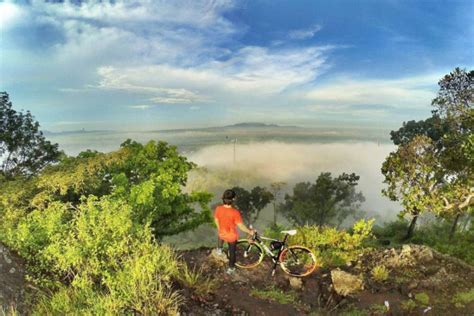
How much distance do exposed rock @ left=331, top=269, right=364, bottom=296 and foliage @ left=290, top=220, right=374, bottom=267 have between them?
1440mm

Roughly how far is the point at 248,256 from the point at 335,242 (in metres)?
3.05

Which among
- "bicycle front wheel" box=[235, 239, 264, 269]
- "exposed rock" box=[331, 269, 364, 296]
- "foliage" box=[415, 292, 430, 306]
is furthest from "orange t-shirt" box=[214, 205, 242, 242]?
"foliage" box=[415, 292, 430, 306]

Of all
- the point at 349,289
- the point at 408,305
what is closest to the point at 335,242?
the point at 349,289

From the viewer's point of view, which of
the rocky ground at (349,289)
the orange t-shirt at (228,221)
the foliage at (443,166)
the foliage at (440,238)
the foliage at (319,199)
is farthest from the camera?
the foliage at (319,199)

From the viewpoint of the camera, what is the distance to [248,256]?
36.9ft

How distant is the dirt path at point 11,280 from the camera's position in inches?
291

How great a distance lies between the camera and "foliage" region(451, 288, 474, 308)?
9.19 meters

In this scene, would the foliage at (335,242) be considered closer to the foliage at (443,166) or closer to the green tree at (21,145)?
the foliage at (443,166)

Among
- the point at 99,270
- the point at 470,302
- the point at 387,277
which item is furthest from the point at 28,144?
the point at 470,302

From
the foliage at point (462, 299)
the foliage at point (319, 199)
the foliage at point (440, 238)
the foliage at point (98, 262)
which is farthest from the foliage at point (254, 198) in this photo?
the foliage at point (98, 262)

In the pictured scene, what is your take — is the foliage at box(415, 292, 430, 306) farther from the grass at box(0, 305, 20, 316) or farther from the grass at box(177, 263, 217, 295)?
the grass at box(0, 305, 20, 316)

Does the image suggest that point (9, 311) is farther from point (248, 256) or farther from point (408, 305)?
point (408, 305)

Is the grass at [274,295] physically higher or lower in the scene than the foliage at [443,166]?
lower

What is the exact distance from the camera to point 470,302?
30.2 ft
